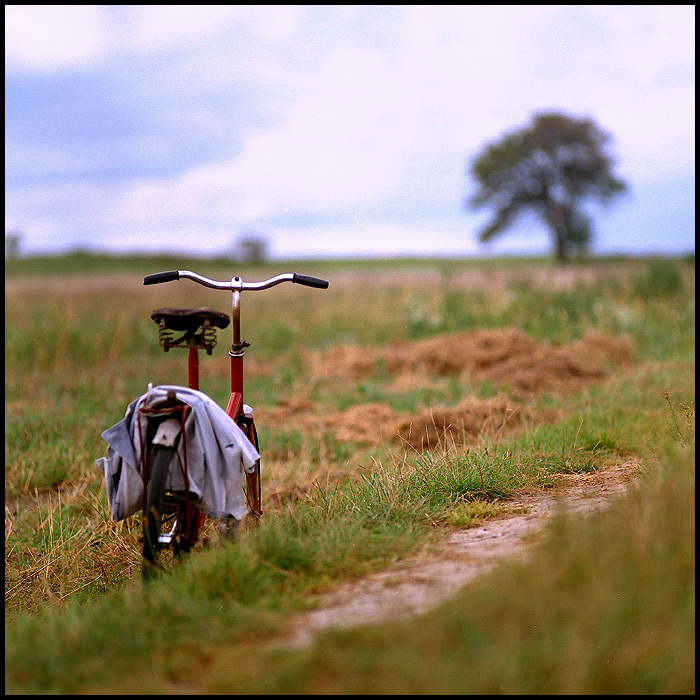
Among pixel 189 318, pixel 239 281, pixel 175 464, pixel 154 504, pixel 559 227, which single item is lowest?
pixel 154 504

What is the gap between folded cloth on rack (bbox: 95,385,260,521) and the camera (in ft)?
10.9

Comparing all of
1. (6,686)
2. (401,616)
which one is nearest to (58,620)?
(6,686)

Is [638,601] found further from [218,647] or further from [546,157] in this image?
[546,157]

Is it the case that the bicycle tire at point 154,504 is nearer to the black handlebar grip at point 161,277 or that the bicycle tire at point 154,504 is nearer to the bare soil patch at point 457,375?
the black handlebar grip at point 161,277

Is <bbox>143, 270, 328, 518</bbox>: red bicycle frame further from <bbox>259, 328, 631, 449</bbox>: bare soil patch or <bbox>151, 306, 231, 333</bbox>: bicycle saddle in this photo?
<bbox>259, 328, 631, 449</bbox>: bare soil patch

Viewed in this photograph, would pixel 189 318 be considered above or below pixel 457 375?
above

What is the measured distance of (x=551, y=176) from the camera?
4362 cm

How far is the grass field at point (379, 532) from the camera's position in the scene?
2.20 m

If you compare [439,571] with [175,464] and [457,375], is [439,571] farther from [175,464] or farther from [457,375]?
[457,375]

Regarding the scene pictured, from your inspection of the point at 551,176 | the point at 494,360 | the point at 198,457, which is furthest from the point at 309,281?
the point at 551,176

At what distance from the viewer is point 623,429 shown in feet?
17.8

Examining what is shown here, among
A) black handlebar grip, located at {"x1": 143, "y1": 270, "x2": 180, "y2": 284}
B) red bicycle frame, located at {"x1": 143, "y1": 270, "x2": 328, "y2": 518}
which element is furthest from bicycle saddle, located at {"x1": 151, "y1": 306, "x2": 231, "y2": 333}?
black handlebar grip, located at {"x1": 143, "y1": 270, "x2": 180, "y2": 284}

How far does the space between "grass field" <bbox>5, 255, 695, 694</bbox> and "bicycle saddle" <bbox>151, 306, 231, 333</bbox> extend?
0.96 metres

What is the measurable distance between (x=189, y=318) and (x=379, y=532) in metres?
1.31
